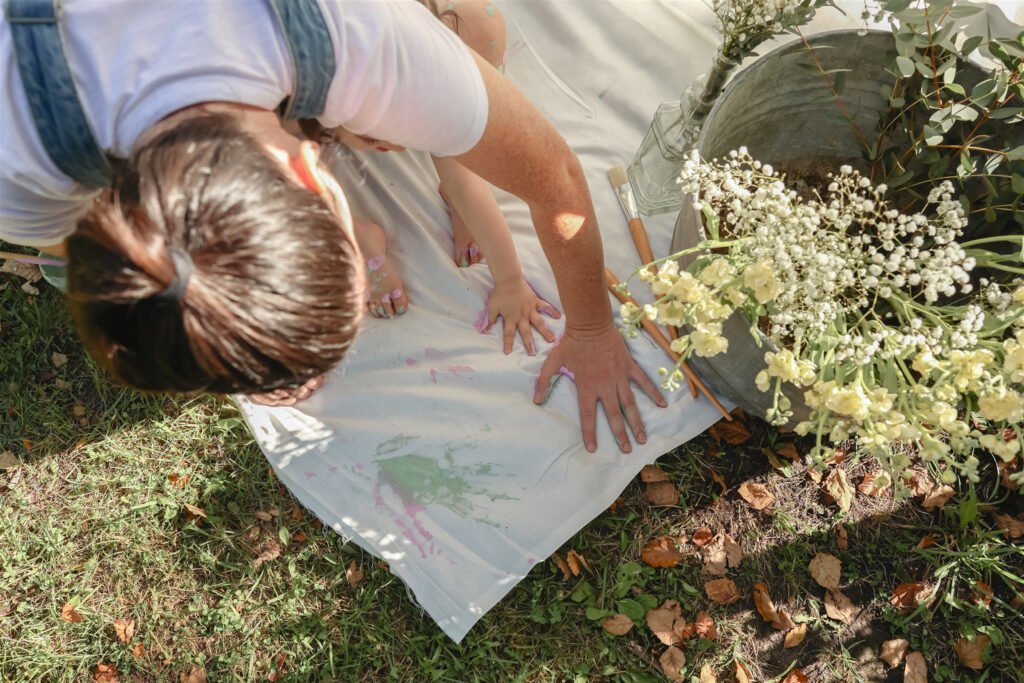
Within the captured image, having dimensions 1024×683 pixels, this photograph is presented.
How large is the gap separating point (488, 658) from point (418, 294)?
103 cm

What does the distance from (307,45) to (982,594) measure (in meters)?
2.04

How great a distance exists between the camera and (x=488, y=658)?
1.78m

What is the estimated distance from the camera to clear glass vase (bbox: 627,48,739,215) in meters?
1.67

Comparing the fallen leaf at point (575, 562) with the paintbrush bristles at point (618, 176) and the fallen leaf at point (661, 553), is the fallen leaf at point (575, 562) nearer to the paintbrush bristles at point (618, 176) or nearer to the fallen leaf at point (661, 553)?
the fallen leaf at point (661, 553)

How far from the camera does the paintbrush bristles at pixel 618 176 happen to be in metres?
2.03

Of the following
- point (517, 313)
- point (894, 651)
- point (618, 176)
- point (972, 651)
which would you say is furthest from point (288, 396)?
point (972, 651)

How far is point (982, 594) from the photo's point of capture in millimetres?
1758

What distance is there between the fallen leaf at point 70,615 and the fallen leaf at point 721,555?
5.80ft

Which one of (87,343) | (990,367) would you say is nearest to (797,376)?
(990,367)

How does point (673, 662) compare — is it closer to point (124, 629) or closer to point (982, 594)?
point (982, 594)

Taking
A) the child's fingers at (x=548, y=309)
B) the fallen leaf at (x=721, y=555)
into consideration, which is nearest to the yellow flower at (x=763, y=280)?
the child's fingers at (x=548, y=309)

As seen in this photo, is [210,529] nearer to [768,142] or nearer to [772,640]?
[772,640]

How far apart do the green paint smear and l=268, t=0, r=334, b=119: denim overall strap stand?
1.08 meters

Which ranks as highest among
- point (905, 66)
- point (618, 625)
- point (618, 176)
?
point (905, 66)
